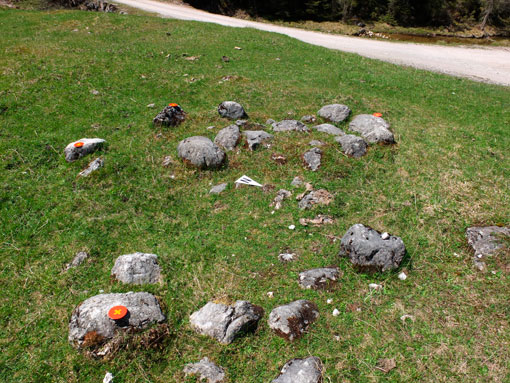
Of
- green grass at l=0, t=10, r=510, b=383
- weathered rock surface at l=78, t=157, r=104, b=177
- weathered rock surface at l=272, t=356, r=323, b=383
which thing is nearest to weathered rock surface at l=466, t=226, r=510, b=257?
green grass at l=0, t=10, r=510, b=383

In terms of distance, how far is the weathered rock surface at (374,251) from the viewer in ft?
20.5

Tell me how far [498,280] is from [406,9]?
135 ft

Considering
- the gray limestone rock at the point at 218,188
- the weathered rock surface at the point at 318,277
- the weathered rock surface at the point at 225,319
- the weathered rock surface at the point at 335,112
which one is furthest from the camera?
the weathered rock surface at the point at 335,112

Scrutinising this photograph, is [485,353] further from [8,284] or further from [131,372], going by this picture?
[8,284]

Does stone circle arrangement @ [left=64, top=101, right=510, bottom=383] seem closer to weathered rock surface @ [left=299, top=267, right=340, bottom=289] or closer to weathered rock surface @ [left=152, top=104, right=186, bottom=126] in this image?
weathered rock surface @ [left=299, top=267, right=340, bottom=289]

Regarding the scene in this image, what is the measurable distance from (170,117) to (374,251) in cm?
732

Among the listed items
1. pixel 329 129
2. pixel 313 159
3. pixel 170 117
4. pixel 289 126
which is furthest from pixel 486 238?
pixel 170 117

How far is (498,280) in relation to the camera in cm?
607

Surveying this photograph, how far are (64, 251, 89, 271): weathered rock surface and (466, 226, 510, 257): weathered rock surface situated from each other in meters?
7.46

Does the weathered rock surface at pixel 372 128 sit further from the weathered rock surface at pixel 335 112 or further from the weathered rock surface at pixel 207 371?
the weathered rock surface at pixel 207 371

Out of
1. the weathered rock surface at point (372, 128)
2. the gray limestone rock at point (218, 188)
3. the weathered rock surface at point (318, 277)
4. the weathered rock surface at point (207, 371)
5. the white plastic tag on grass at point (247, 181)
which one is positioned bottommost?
the weathered rock surface at point (207, 371)

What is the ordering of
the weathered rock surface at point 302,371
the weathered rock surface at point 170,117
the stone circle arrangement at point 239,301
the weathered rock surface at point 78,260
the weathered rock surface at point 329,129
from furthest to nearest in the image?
the weathered rock surface at point 170,117 < the weathered rock surface at point 329,129 < the weathered rock surface at point 78,260 < the stone circle arrangement at point 239,301 < the weathered rock surface at point 302,371

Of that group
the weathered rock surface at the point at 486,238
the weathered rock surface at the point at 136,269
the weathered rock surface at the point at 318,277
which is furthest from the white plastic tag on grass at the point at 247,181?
the weathered rock surface at the point at 486,238

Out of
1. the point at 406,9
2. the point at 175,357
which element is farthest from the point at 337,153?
the point at 406,9
